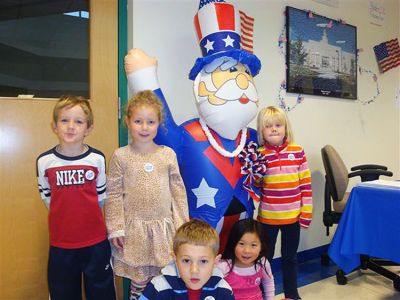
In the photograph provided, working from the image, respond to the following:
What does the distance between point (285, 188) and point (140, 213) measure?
0.78m

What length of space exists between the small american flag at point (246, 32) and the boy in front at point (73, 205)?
1281mm

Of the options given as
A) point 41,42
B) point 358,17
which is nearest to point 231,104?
point 41,42

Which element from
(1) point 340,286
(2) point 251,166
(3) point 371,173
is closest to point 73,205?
(2) point 251,166

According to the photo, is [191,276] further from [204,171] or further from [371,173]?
[371,173]

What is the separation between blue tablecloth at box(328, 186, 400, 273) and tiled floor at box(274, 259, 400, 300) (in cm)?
27

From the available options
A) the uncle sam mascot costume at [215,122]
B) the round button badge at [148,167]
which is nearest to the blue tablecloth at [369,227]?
the uncle sam mascot costume at [215,122]

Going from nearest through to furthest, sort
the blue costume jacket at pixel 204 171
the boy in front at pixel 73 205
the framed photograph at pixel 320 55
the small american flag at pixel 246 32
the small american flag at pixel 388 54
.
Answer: the boy in front at pixel 73 205
the blue costume jacket at pixel 204 171
the small american flag at pixel 246 32
the framed photograph at pixel 320 55
the small american flag at pixel 388 54

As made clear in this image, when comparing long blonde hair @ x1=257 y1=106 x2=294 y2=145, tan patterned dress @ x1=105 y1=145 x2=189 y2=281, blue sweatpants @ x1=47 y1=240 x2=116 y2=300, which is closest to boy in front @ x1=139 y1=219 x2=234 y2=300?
tan patterned dress @ x1=105 y1=145 x2=189 y2=281

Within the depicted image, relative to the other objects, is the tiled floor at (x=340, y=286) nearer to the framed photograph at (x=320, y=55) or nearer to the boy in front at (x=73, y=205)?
the boy in front at (x=73, y=205)

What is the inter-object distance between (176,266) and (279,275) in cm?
152

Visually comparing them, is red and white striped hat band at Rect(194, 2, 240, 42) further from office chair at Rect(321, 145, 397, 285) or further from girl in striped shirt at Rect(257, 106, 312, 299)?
office chair at Rect(321, 145, 397, 285)

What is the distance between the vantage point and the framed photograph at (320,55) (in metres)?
2.76

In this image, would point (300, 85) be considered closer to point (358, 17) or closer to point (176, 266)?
point (358, 17)

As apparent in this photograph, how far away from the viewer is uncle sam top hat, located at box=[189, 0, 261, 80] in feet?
5.72
